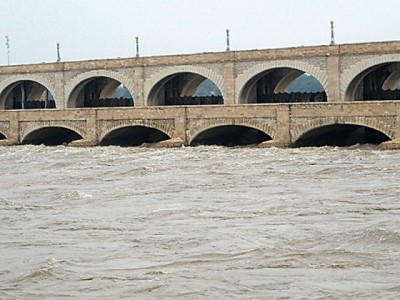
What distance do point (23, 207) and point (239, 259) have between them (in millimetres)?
7312

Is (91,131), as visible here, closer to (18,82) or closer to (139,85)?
(139,85)

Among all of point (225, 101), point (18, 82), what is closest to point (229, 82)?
point (225, 101)

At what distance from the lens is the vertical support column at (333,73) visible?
36562 mm

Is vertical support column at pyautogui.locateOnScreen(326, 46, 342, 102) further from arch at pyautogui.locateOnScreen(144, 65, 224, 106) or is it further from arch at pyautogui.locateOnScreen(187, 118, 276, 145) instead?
arch at pyautogui.locateOnScreen(144, 65, 224, 106)

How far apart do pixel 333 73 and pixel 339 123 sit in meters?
6.22

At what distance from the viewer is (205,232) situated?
45.9 feet

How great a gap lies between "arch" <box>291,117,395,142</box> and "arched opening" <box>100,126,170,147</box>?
10.1m

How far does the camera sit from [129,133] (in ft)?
132

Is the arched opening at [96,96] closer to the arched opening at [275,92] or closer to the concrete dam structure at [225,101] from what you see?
the concrete dam structure at [225,101]

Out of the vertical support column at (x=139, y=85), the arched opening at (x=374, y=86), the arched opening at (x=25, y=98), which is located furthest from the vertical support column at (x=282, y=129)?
the arched opening at (x=25, y=98)

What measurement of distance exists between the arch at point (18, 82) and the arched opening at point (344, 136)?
17982 mm

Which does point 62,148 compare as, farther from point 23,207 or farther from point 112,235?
point 112,235

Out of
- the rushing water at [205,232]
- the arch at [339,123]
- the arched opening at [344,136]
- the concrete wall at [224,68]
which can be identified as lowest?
the rushing water at [205,232]

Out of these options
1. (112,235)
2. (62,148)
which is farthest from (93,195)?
(62,148)
